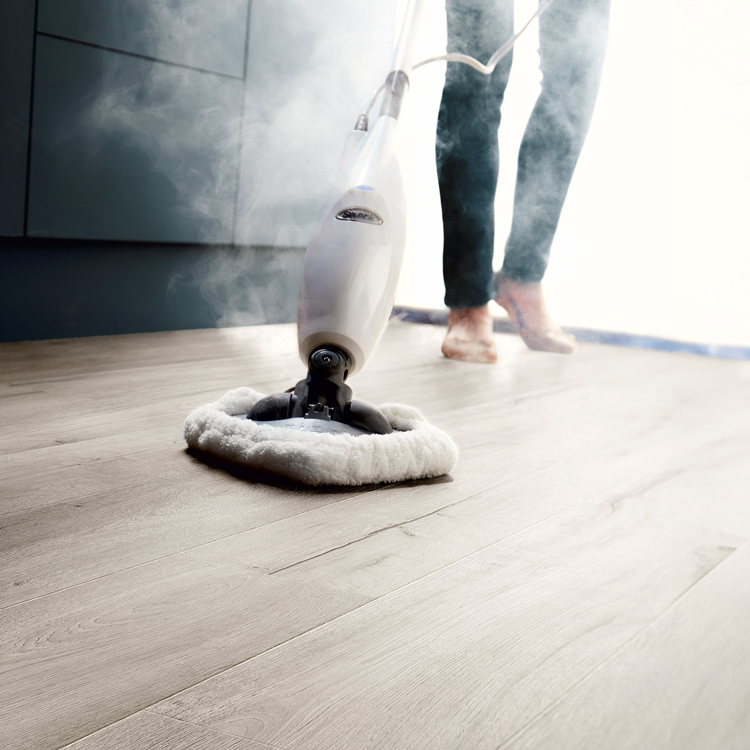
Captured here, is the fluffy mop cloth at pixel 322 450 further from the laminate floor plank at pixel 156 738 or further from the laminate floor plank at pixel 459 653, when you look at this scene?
the laminate floor plank at pixel 156 738

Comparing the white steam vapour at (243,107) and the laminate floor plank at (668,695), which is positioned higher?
the white steam vapour at (243,107)

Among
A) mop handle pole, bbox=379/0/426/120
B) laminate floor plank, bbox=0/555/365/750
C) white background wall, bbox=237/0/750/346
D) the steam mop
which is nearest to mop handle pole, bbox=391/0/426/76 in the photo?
mop handle pole, bbox=379/0/426/120

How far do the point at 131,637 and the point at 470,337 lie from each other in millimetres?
1635

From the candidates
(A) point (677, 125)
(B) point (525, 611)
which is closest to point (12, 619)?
(B) point (525, 611)

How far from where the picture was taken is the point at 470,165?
220 centimetres

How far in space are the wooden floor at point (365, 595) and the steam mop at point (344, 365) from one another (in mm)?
32

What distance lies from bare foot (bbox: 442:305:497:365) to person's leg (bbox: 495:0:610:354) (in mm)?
259

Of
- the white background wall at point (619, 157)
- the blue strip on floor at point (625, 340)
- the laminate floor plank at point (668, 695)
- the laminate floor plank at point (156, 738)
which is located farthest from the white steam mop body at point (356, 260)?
the blue strip on floor at point (625, 340)

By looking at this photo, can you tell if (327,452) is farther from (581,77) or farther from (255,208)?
(581,77)

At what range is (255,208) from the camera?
2283 mm

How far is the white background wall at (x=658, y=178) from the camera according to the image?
2.68 meters

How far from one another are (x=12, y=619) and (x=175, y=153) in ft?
5.18

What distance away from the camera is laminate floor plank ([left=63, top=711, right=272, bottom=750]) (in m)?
0.49

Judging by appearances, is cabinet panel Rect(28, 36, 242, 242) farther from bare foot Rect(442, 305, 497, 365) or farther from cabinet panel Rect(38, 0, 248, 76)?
bare foot Rect(442, 305, 497, 365)
